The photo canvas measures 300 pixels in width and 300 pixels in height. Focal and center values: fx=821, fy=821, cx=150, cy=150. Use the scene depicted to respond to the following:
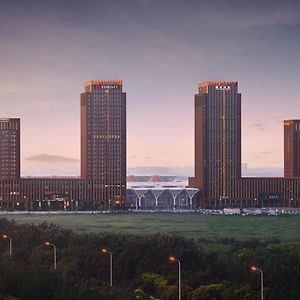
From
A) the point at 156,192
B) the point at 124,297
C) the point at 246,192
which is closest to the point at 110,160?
the point at 156,192

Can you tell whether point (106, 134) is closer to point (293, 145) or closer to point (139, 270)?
point (293, 145)

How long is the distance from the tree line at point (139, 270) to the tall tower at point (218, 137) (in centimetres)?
8663

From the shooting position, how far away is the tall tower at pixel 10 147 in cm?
15638

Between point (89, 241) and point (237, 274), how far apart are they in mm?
16743

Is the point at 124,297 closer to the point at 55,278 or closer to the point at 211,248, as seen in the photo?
the point at 55,278

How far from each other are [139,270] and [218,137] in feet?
341

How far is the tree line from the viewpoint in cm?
3638

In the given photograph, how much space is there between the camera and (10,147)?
15938cm

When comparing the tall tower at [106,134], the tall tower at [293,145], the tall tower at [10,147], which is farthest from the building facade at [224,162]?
the tall tower at [10,147]

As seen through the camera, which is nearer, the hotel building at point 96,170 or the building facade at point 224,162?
the hotel building at point 96,170

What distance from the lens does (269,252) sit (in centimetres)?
5156

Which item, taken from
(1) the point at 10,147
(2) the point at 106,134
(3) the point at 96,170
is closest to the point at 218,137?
(2) the point at 106,134

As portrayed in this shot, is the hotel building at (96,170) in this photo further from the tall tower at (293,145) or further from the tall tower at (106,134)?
the tall tower at (293,145)

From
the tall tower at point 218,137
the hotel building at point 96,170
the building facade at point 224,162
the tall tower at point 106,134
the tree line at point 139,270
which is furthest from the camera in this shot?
the building facade at point 224,162
